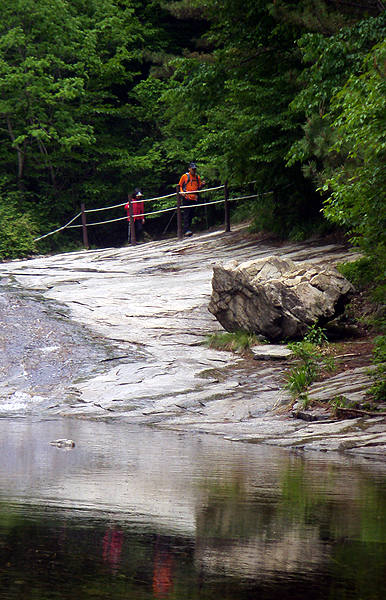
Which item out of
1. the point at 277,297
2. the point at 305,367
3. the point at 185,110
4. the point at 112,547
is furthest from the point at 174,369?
the point at 185,110

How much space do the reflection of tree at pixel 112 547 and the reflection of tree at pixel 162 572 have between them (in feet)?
0.54

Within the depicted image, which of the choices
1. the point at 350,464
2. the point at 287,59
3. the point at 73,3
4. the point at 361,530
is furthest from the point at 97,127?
the point at 361,530

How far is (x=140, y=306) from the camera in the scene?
14.5 metres

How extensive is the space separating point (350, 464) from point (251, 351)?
5348mm

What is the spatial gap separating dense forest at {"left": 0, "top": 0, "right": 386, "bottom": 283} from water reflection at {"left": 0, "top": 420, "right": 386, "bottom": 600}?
379 centimetres

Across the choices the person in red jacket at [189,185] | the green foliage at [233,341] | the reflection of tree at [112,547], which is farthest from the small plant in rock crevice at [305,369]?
the person in red jacket at [189,185]

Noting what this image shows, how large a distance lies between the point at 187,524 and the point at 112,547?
63 cm

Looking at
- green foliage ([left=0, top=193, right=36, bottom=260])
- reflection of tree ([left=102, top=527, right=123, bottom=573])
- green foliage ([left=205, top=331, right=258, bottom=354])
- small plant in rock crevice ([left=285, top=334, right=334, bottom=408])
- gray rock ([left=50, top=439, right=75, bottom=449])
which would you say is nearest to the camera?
reflection of tree ([left=102, top=527, right=123, bottom=573])

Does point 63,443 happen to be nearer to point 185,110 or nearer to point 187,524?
point 187,524

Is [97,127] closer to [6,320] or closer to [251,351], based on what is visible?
[6,320]

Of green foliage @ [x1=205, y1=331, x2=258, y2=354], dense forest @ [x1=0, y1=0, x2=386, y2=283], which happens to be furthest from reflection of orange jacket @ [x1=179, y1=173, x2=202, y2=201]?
green foliage @ [x1=205, y1=331, x2=258, y2=354]

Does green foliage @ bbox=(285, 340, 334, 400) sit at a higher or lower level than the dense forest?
lower

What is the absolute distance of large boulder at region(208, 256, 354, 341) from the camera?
36.2ft

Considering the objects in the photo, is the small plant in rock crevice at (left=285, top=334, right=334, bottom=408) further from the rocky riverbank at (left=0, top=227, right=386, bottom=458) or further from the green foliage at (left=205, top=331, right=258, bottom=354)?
the green foliage at (left=205, top=331, right=258, bottom=354)
